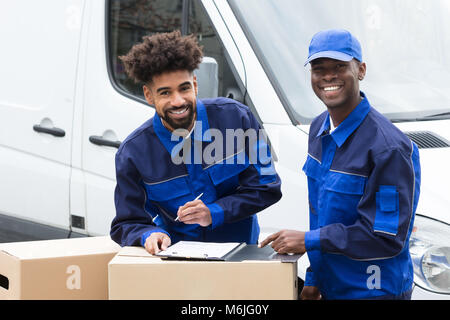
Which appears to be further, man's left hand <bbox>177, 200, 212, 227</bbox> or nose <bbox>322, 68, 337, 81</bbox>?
man's left hand <bbox>177, 200, 212, 227</bbox>

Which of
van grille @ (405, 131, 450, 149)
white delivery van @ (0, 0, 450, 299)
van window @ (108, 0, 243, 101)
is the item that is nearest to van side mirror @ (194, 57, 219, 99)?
white delivery van @ (0, 0, 450, 299)

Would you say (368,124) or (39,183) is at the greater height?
(368,124)

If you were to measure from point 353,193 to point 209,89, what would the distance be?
1.24m

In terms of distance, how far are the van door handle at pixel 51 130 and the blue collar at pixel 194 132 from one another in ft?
5.31

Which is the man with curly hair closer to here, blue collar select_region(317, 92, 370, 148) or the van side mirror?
blue collar select_region(317, 92, 370, 148)

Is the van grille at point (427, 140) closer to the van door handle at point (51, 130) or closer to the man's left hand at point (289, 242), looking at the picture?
the man's left hand at point (289, 242)

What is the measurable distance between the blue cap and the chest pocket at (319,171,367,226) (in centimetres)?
37

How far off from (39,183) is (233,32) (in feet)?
5.22

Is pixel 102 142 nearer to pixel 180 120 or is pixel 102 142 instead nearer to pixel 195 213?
pixel 180 120

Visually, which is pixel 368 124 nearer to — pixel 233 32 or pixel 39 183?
pixel 233 32

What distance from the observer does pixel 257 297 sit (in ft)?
7.02

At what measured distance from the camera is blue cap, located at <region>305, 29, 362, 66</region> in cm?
224
